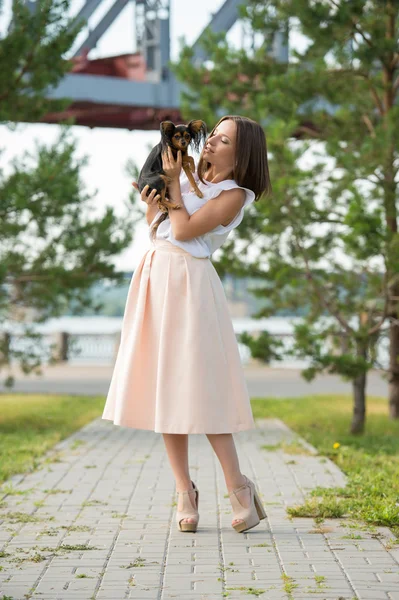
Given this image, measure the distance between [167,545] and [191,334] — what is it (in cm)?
87

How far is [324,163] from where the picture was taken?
32.3 feet

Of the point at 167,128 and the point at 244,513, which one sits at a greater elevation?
the point at 167,128

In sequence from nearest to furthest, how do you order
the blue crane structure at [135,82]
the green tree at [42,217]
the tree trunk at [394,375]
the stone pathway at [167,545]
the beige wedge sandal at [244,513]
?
1. the stone pathway at [167,545]
2. the beige wedge sandal at [244,513]
3. the green tree at [42,217]
4. the tree trunk at [394,375]
5. the blue crane structure at [135,82]

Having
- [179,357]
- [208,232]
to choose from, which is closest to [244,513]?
[179,357]

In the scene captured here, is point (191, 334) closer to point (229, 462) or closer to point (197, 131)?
point (229, 462)

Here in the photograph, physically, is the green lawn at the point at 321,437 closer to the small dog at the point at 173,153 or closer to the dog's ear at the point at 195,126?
the small dog at the point at 173,153

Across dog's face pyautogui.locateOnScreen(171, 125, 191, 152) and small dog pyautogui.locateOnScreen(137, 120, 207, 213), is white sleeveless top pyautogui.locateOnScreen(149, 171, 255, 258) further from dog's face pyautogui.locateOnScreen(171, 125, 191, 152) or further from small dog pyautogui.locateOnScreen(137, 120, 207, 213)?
dog's face pyautogui.locateOnScreen(171, 125, 191, 152)

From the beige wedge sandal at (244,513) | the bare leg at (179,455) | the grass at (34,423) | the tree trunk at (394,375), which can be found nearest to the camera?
the beige wedge sandal at (244,513)

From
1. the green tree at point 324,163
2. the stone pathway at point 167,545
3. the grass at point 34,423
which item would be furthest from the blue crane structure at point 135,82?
the stone pathway at point 167,545

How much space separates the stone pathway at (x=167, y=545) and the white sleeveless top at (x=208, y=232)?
1.23 metres

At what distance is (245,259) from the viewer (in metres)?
10.3

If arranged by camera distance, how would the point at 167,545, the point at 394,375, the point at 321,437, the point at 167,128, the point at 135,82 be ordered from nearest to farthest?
the point at 167,545 < the point at 167,128 < the point at 321,437 < the point at 394,375 < the point at 135,82

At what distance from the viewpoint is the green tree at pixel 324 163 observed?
879 centimetres

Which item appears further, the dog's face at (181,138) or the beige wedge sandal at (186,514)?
the beige wedge sandal at (186,514)
